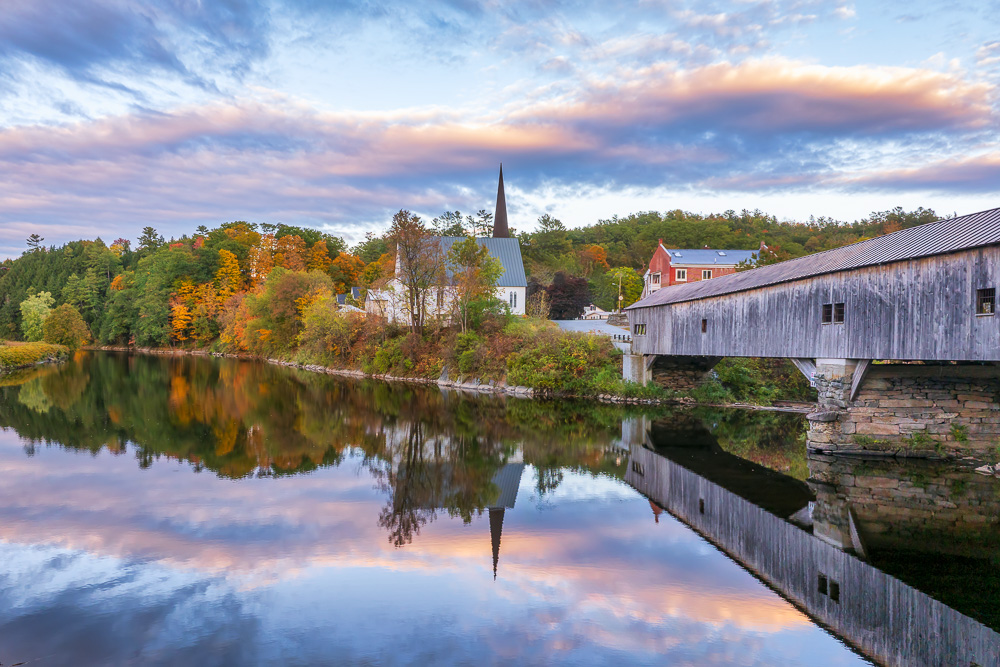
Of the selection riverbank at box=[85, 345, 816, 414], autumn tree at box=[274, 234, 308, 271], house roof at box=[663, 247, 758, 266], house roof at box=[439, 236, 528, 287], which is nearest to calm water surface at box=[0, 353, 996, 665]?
riverbank at box=[85, 345, 816, 414]

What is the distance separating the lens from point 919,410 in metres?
15.5

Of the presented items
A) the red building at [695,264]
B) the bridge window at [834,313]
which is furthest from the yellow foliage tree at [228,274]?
the bridge window at [834,313]

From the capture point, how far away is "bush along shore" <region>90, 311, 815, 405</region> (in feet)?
91.3

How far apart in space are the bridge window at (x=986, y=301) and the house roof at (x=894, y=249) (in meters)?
0.96

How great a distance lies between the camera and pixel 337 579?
896 cm

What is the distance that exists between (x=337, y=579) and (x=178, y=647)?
2380 millimetres

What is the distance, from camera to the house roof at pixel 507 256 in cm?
5028

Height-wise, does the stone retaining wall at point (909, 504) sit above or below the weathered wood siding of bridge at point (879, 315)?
below

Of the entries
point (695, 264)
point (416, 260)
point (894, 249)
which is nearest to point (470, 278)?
point (416, 260)

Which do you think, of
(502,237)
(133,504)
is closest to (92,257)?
(502,237)

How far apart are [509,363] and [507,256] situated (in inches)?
819

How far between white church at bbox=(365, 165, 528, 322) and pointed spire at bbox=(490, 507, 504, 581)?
27.3m

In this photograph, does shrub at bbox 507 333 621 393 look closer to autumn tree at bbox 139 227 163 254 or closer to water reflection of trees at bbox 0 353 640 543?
water reflection of trees at bbox 0 353 640 543

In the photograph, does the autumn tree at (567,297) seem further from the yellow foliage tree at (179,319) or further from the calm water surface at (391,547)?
the yellow foliage tree at (179,319)
